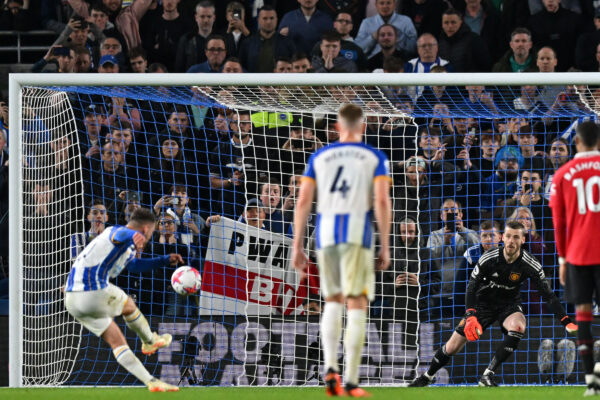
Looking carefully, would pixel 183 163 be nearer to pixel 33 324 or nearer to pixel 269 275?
pixel 269 275

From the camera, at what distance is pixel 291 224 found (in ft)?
36.2

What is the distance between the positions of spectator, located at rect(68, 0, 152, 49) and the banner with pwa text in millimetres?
3984

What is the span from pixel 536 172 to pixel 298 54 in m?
2.99

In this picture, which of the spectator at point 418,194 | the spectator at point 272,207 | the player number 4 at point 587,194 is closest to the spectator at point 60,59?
the spectator at point 272,207

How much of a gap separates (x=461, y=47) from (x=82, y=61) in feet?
14.9

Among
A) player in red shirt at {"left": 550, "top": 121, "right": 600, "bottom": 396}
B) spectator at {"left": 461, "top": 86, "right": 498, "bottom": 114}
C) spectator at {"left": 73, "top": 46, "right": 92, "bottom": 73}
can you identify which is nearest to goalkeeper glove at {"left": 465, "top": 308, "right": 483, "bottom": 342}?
spectator at {"left": 461, "top": 86, "right": 498, "bottom": 114}

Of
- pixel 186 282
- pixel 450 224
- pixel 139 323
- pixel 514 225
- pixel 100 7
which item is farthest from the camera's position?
pixel 100 7

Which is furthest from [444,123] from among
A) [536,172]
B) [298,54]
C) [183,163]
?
[183,163]

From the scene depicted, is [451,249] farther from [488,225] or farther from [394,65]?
[394,65]

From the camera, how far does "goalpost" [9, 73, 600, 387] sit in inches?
403

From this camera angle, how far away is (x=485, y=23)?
44.4ft

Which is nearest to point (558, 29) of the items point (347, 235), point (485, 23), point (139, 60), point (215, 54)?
point (485, 23)

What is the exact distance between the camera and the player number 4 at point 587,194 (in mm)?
7273

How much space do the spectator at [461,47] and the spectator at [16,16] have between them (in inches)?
221
